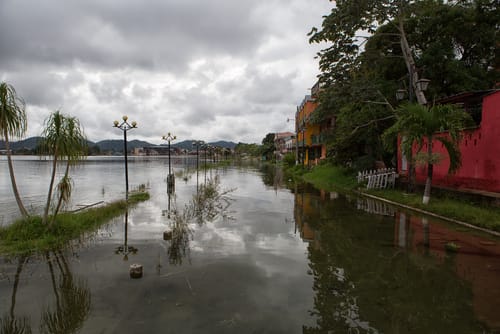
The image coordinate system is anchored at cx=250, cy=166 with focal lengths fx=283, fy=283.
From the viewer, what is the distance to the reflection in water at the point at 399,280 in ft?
14.3

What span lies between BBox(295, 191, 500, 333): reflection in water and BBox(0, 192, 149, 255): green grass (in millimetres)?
6991

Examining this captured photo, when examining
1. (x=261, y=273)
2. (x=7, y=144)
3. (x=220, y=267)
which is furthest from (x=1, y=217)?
(x=261, y=273)

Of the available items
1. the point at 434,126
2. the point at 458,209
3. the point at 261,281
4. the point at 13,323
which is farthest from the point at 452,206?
the point at 13,323

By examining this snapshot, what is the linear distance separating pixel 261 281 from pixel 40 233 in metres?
6.73

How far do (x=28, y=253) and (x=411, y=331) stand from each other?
8399 mm

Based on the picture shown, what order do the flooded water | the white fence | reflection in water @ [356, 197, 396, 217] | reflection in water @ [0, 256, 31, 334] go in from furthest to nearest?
the white fence
reflection in water @ [356, 197, 396, 217]
the flooded water
reflection in water @ [0, 256, 31, 334]

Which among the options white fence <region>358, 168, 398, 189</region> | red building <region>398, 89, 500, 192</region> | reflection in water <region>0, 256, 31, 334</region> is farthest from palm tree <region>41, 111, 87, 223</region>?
white fence <region>358, 168, 398, 189</region>

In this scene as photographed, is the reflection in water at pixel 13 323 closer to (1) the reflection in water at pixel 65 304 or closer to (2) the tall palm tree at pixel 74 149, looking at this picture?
(1) the reflection in water at pixel 65 304

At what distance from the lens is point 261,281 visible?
570 cm

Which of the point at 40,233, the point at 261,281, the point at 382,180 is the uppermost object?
the point at 382,180

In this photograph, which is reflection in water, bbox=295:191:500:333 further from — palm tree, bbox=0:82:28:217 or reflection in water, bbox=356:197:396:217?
palm tree, bbox=0:82:28:217

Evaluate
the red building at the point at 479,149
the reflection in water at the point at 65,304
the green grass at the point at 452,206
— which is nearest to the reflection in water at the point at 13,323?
the reflection in water at the point at 65,304

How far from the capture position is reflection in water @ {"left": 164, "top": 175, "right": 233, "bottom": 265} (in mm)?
7465

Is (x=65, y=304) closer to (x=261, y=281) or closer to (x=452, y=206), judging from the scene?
(x=261, y=281)
